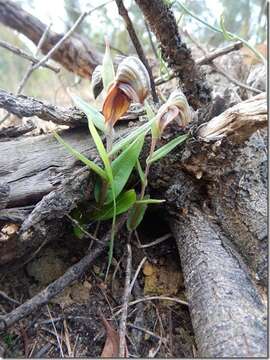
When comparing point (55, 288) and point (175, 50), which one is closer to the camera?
point (55, 288)

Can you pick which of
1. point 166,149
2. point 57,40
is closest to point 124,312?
point 166,149

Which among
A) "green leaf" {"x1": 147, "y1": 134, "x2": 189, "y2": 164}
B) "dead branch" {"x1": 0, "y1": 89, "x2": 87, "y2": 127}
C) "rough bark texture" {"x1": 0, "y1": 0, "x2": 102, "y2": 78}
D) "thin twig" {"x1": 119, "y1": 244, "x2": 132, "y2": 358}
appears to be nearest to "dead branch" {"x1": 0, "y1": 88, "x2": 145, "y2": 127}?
"dead branch" {"x1": 0, "y1": 89, "x2": 87, "y2": 127}

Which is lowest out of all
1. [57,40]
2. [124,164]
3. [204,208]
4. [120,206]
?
[204,208]

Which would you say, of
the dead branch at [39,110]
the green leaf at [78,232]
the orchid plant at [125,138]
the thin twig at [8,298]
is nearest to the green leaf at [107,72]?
the orchid plant at [125,138]

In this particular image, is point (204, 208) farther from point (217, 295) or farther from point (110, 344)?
point (110, 344)

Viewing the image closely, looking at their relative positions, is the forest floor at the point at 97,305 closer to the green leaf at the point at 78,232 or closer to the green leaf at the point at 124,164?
the green leaf at the point at 78,232
